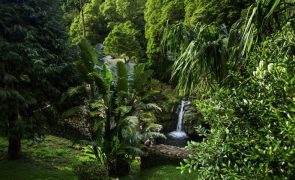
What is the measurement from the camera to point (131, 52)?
26.3m

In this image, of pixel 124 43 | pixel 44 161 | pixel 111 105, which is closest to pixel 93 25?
pixel 124 43

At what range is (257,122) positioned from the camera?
373cm

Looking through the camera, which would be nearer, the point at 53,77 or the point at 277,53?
the point at 277,53

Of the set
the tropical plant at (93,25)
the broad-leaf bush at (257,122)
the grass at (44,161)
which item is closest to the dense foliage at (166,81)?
the broad-leaf bush at (257,122)

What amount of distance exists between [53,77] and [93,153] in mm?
3370

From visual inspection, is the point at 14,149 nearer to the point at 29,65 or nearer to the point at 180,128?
the point at 29,65

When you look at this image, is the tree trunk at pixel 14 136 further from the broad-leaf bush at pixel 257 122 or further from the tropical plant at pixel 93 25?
the tropical plant at pixel 93 25

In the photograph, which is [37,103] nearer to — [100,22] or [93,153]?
[93,153]

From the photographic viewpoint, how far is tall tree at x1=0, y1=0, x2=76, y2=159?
34.9ft

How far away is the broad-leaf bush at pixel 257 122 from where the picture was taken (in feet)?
10.3

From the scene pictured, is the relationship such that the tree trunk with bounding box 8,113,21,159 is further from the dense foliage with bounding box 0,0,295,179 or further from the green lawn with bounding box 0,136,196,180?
the green lawn with bounding box 0,136,196,180

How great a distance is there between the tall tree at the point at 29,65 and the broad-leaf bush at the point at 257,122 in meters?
7.85

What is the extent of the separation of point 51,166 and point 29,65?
3.95 metres

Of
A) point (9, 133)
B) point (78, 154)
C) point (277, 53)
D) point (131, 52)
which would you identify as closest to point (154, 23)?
point (131, 52)
